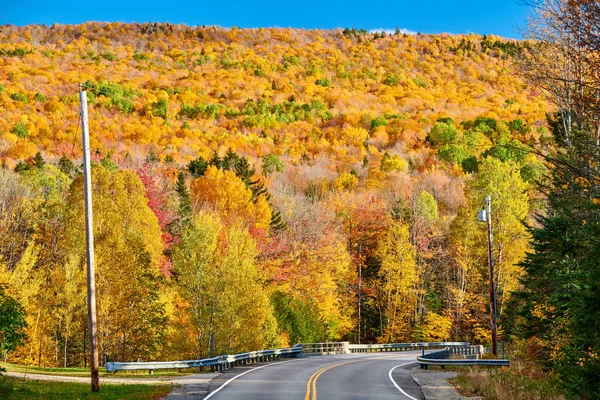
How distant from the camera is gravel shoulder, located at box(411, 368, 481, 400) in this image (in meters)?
21.9

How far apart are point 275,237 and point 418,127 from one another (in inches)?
3770

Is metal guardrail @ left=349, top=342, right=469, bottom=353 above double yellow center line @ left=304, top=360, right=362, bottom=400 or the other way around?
the other way around

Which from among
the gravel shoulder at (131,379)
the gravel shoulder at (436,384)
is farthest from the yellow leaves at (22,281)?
the gravel shoulder at (436,384)

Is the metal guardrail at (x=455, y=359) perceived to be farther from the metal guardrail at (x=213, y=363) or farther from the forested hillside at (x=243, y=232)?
the metal guardrail at (x=213, y=363)

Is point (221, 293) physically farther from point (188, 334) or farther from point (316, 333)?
point (316, 333)

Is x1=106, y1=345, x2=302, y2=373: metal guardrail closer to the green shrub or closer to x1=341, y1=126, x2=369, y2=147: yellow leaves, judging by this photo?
x1=341, y1=126, x2=369, y2=147: yellow leaves

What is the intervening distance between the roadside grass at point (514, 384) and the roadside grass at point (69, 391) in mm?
10564

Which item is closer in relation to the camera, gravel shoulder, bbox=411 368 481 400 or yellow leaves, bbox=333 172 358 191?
gravel shoulder, bbox=411 368 481 400

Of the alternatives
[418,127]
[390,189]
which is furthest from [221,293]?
[418,127]

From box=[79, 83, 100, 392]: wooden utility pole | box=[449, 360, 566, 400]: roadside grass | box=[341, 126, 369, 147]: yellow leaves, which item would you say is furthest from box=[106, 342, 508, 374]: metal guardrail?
box=[341, 126, 369, 147]: yellow leaves

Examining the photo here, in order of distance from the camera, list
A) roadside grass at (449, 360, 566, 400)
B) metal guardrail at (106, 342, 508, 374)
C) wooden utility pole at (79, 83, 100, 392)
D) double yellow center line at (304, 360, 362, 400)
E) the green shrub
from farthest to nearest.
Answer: the green shrub → metal guardrail at (106, 342, 508, 374) → double yellow center line at (304, 360, 362, 400) → wooden utility pole at (79, 83, 100, 392) → roadside grass at (449, 360, 566, 400)

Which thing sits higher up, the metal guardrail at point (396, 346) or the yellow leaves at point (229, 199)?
the yellow leaves at point (229, 199)

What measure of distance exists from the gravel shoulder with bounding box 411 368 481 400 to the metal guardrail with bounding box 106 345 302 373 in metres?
9.11

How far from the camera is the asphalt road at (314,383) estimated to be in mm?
21328
